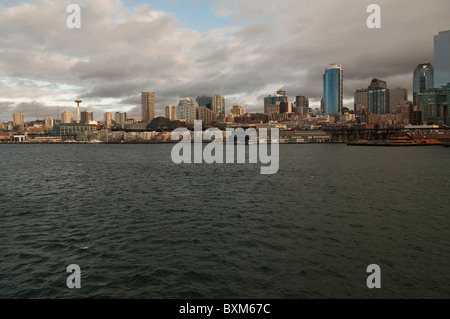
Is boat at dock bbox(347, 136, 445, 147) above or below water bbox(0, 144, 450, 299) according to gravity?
above

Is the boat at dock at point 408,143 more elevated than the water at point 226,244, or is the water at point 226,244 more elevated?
the boat at dock at point 408,143

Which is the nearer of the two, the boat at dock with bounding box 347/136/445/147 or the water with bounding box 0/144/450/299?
the water with bounding box 0/144/450/299

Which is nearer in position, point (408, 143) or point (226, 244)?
point (226, 244)

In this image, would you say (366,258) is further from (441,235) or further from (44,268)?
(44,268)

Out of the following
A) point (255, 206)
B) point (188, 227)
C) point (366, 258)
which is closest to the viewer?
point (366, 258)

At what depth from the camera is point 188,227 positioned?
17.0 metres

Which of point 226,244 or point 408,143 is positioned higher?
point 408,143

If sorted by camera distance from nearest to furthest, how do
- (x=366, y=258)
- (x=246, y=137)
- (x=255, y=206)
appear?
(x=366, y=258), (x=255, y=206), (x=246, y=137)

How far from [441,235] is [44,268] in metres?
17.9

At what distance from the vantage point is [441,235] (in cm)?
1548

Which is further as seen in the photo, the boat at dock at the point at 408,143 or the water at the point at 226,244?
the boat at dock at the point at 408,143
